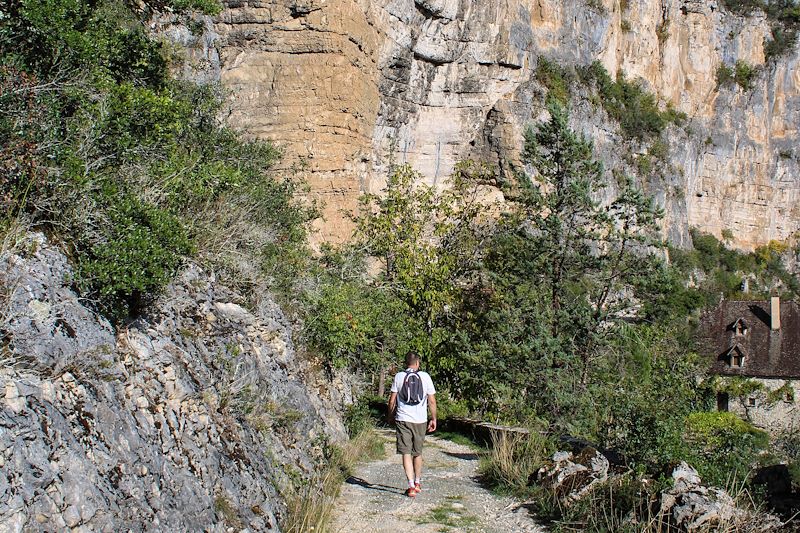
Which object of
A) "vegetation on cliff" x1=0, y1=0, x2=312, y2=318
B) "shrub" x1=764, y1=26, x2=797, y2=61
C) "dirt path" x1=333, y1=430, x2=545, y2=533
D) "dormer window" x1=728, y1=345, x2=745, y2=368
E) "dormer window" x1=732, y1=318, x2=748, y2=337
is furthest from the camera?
"shrub" x1=764, y1=26, x2=797, y2=61

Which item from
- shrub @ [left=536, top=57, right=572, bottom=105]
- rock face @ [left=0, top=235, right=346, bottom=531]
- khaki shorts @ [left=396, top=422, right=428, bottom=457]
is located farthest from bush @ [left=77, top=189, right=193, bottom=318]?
shrub @ [left=536, top=57, right=572, bottom=105]

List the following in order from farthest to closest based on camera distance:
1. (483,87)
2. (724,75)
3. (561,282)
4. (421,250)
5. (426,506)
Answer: (724,75)
(483,87)
(421,250)
(561,282)
(426,506)

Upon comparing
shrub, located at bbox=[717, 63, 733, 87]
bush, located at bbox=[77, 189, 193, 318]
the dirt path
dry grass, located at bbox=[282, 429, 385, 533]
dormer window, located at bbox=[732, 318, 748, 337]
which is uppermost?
shrub, located at bbox=[717, 63, 733, 87]

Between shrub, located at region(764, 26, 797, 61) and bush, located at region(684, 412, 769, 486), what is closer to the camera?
bush, located at region(684, 412, 769, 486)

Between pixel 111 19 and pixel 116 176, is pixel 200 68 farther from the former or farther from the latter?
pixel 116 176

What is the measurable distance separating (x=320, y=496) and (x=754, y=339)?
A: 30.6m

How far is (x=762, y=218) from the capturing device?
59250 mm

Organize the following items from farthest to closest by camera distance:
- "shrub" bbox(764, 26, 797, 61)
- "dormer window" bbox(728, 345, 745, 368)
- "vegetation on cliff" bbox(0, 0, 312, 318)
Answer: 1. "shrub" bbox(764, 26, 797, 61)
2. "dormer window" bbox(728, 345, 745, 368)
3. "vegetation on cliff" bbox(0, 0, 312, 318)

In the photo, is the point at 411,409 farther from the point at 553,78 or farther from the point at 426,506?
the point at 553,78

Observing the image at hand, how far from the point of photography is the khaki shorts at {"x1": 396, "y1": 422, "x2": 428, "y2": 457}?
7.04 meters

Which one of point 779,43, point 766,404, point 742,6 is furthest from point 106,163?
point 779,43

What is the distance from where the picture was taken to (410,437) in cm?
705

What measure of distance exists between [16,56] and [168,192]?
156cm

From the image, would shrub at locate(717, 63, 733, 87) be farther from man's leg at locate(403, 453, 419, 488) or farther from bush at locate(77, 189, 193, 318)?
bush at locate(77, 189, 193, 318)
